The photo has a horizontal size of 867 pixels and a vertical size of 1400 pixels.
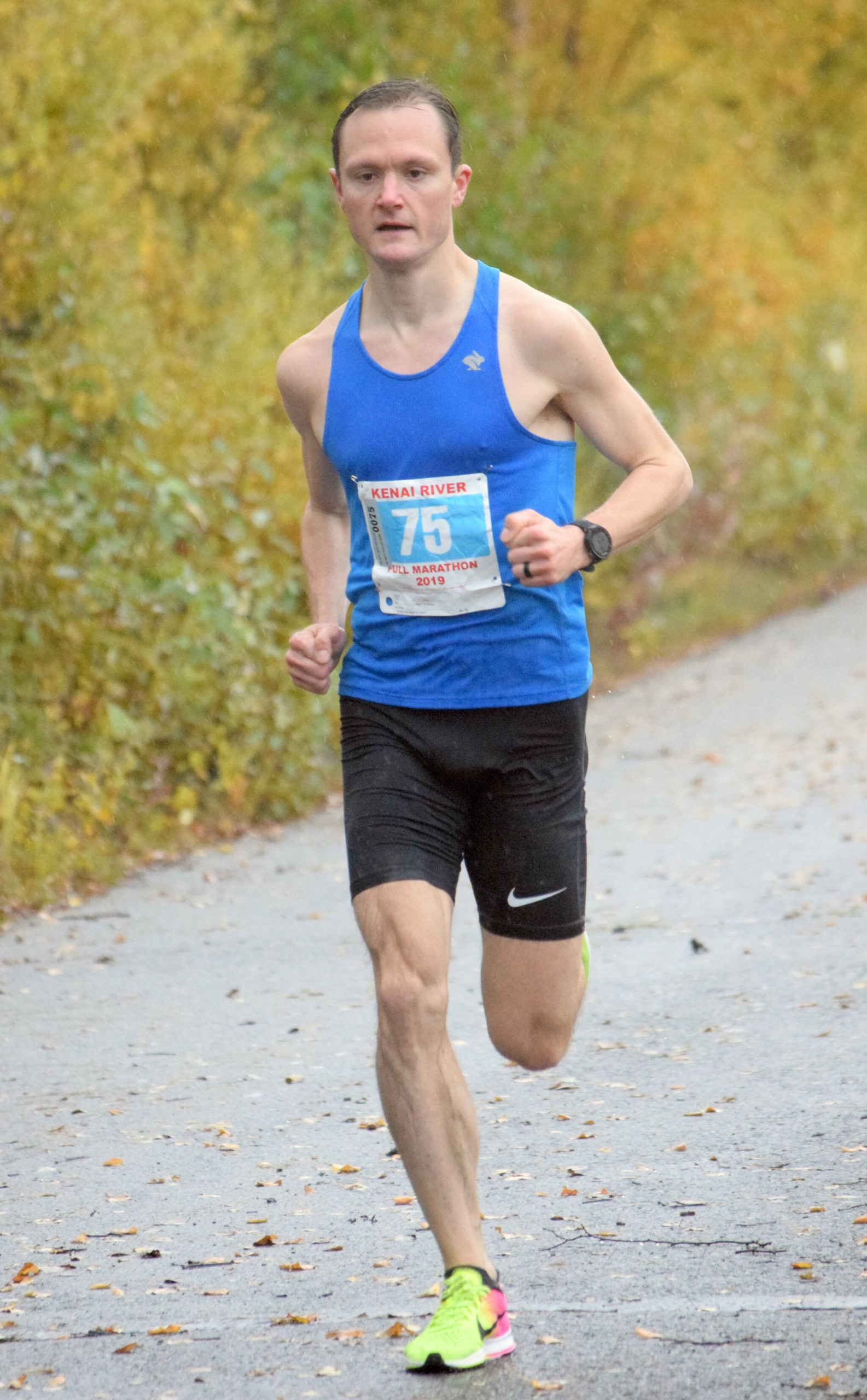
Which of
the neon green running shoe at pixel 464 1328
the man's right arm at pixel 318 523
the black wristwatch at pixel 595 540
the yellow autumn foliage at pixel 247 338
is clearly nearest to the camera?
the neon green running shoe at pixel 464 1328

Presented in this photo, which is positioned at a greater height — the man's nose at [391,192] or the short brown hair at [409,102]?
the short brown hair at [409,102]

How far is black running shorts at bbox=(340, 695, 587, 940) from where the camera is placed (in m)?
3.77

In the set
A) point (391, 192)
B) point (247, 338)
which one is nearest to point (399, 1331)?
point (391, 192)

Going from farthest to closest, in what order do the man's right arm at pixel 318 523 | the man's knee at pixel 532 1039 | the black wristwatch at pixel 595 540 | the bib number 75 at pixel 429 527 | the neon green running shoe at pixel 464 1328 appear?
the man's knee at pixel 532 1039 < the man's right arm at pixel 318 523 < the bib number 75 at pixel 429 527 < the black wristwatch at pixel 595 540 < the neon green running shoe at pixel 464 1328

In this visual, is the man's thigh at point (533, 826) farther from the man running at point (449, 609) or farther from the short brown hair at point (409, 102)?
the short brown hair at point (409, 102)

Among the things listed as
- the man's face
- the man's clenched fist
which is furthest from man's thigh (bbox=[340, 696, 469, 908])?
the man's face

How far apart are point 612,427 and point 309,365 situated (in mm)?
612

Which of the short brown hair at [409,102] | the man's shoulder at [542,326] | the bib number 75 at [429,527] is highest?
the short brown hair at [409,102]

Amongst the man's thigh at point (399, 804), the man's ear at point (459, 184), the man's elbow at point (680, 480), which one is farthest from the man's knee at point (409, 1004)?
the man's ear at point (459, 184)

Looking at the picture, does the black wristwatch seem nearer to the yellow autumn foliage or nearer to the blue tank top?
the blue tank top

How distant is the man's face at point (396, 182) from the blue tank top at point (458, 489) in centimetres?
17

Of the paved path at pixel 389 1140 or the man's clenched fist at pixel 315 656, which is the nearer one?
the paved path at pixel 389 1140

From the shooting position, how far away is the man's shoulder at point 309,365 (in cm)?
390

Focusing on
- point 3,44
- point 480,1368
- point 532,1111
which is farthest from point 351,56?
point 480,1368
